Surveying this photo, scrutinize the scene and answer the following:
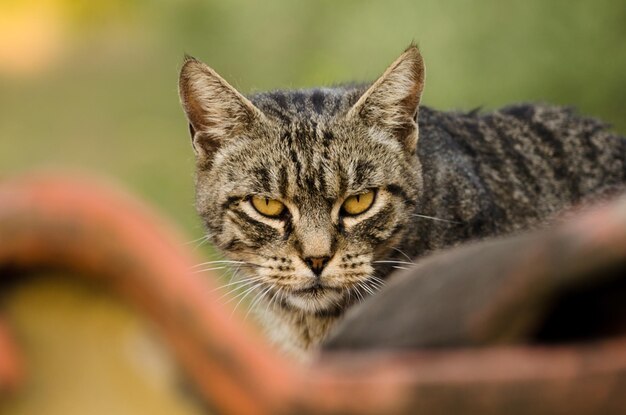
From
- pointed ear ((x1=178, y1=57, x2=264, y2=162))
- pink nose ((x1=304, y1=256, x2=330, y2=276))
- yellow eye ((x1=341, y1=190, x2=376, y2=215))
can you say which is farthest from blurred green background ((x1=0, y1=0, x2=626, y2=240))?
pink nose ((x1=304, y1=256, x2=330, y2=276))

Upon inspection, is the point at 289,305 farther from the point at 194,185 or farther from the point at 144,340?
the point at 144,340

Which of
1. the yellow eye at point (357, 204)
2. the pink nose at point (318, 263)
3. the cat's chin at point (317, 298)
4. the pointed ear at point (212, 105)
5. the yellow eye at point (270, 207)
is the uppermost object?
the pointed ear at point (212, 105)

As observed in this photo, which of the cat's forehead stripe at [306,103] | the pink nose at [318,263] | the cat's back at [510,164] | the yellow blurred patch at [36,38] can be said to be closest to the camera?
the pink nose at [318,263]

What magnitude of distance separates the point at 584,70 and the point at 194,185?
15.2ft

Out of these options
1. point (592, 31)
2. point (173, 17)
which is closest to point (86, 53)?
point (173, 17)

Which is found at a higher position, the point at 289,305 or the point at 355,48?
the point at 355,48

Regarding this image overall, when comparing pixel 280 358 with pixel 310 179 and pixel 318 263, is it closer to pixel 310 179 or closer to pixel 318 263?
pixel 318 263

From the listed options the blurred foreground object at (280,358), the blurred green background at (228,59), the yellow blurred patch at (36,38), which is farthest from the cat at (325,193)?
the yellow blurred patch at (36,38)

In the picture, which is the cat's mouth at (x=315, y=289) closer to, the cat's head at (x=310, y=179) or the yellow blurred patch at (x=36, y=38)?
the cat's head at (x=310, y=179)

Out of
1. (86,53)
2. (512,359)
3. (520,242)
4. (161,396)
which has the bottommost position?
(161,396)

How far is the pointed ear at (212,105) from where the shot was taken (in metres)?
3.86

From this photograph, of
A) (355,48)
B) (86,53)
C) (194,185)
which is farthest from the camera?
(86,53)

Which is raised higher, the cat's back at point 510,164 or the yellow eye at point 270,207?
the cat's back at point 510,164

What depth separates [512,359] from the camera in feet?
3.63
